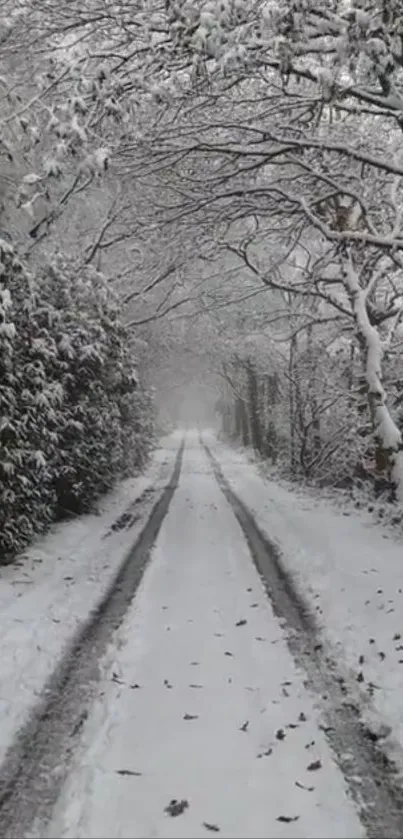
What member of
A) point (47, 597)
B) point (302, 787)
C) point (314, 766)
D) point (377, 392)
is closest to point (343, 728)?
point (314, 766)

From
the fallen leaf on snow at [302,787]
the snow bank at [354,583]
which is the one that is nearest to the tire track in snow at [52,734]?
the fallen leaf on snow at [302,787]

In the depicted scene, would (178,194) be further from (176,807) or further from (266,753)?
(176,807)

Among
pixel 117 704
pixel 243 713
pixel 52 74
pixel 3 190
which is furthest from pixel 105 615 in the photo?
pixel 3 190

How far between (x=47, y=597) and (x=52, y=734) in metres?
3.82

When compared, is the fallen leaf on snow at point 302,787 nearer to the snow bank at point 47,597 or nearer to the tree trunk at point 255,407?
the snow bank at point 47,597

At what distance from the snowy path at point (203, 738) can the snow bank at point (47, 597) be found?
0.64 meters

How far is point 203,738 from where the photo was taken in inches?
193

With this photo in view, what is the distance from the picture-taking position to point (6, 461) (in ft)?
33.2

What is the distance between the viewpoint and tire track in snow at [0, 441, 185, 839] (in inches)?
161

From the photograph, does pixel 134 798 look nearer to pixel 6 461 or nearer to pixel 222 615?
pixel 222 615

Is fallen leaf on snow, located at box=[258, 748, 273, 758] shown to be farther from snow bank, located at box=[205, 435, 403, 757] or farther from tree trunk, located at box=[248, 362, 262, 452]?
tree trunk, located at box=[248, 362, 262, 452]

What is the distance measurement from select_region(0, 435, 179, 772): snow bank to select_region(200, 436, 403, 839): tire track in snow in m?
2.38

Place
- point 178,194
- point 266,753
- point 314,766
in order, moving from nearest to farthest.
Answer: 1. point 314,766
2. point 266,753
3. point 178,194

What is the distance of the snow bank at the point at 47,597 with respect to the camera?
5.96 meters
